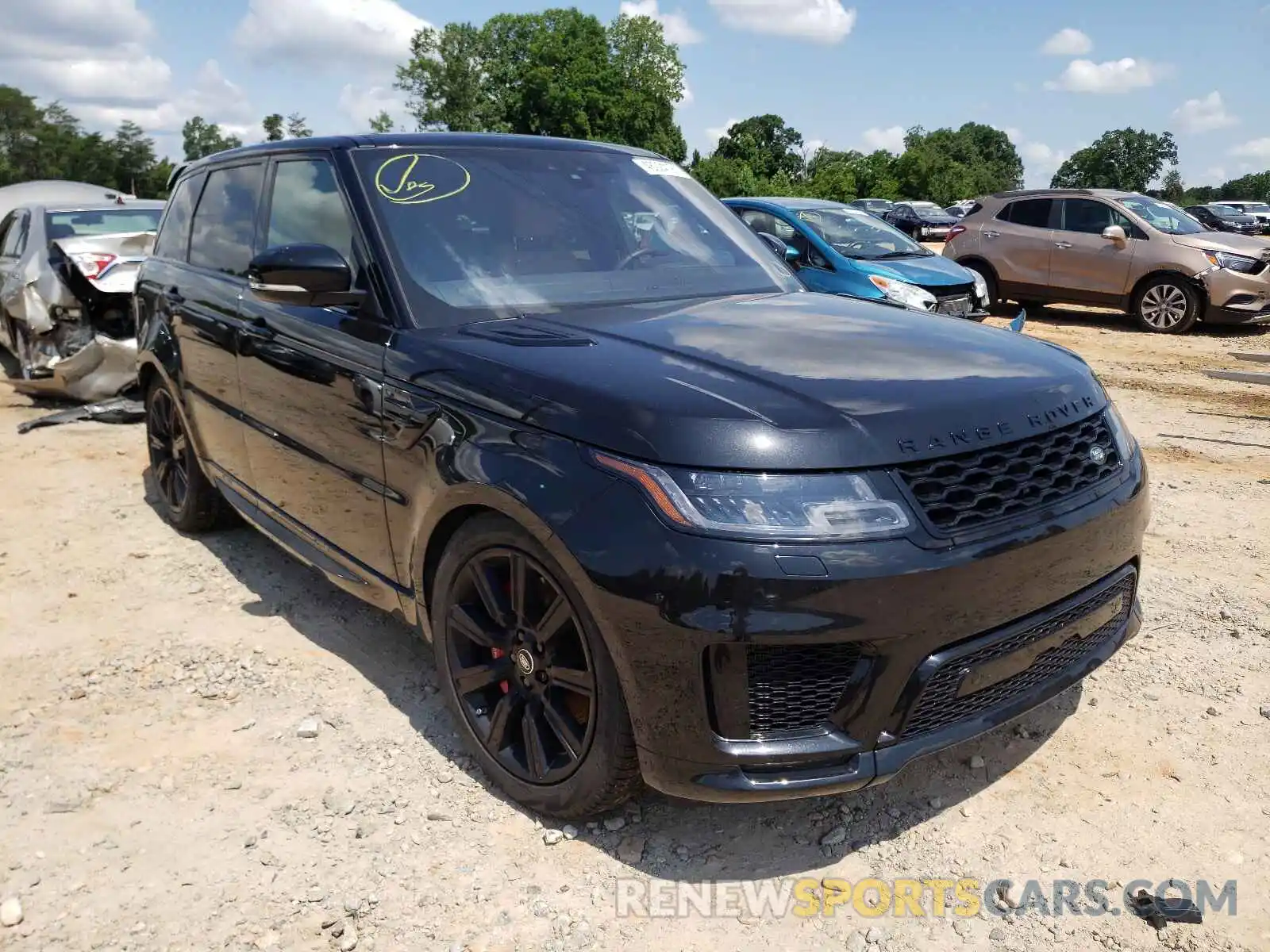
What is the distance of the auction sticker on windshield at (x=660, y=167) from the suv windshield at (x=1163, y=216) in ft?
34.0

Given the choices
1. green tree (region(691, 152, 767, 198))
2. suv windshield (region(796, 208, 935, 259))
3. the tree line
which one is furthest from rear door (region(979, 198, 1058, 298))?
the tree line

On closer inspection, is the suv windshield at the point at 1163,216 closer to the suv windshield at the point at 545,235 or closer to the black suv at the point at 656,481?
the suv windshield at the point at 545,235

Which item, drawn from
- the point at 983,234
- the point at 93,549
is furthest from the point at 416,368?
the point at 983,234

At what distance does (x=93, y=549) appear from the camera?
4.96 metres

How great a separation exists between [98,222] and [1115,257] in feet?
37.1

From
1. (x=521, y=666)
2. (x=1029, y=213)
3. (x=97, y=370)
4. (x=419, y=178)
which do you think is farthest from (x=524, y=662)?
(x=1029, y=213)

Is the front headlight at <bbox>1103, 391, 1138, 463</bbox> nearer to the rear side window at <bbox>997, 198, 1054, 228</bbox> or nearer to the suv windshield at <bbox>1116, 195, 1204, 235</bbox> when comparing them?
the suv windshield at <bbox>1116, 195, 1204, 235</bbox>

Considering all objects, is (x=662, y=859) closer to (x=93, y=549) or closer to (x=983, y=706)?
(x=983, y=706)

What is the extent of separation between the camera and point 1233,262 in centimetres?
1180

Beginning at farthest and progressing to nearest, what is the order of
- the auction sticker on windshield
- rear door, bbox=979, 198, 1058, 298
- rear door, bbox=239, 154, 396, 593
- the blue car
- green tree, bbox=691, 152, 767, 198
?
green tree, bbox=691, 152, 767, 198, rear door, bbox=979, 198, 1058, 298, the blue car, the auction sticker on windshield, rear door, bbox=239, 154, 396, 593

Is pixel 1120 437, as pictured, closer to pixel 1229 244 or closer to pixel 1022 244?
pixel 1229 244

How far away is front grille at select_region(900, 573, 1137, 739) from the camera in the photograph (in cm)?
229

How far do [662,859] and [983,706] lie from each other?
2.96ft

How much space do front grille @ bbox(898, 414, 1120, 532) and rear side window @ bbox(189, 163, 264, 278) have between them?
9.56ft
